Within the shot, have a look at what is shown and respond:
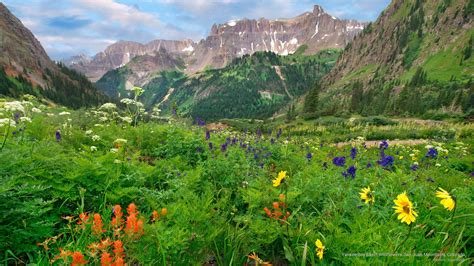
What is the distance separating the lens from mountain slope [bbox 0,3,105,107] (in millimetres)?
119688

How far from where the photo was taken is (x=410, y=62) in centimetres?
14088

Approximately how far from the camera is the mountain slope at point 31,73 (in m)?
120

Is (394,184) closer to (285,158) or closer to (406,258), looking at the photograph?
(406,258)

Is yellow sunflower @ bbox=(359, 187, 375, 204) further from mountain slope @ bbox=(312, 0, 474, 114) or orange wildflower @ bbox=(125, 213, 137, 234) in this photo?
mountain slope @ bbox=(312, 0, 474, 114)

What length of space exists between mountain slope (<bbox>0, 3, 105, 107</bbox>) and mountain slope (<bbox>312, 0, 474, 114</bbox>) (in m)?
124

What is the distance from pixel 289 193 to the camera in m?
3.66

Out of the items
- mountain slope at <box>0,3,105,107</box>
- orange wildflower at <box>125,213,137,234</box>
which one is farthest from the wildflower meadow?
mountain slope at <box>0,3,105,107</box>

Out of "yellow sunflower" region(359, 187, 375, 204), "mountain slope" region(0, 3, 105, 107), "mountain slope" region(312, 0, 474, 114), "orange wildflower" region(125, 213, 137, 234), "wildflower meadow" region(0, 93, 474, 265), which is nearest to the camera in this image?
"orange wildflower" region(125, 213, 137, 234)

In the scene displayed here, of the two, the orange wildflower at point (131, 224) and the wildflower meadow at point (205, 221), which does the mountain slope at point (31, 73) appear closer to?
the wildflower meadow at point (205, 221)

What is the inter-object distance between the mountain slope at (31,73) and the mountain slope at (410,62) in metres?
124

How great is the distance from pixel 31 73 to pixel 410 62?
643 feet

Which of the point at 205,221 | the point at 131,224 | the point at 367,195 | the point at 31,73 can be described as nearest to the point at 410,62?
the point at 367,195

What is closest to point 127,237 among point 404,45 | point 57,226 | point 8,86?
point 57,226

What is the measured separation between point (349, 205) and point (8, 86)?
14183 cm
